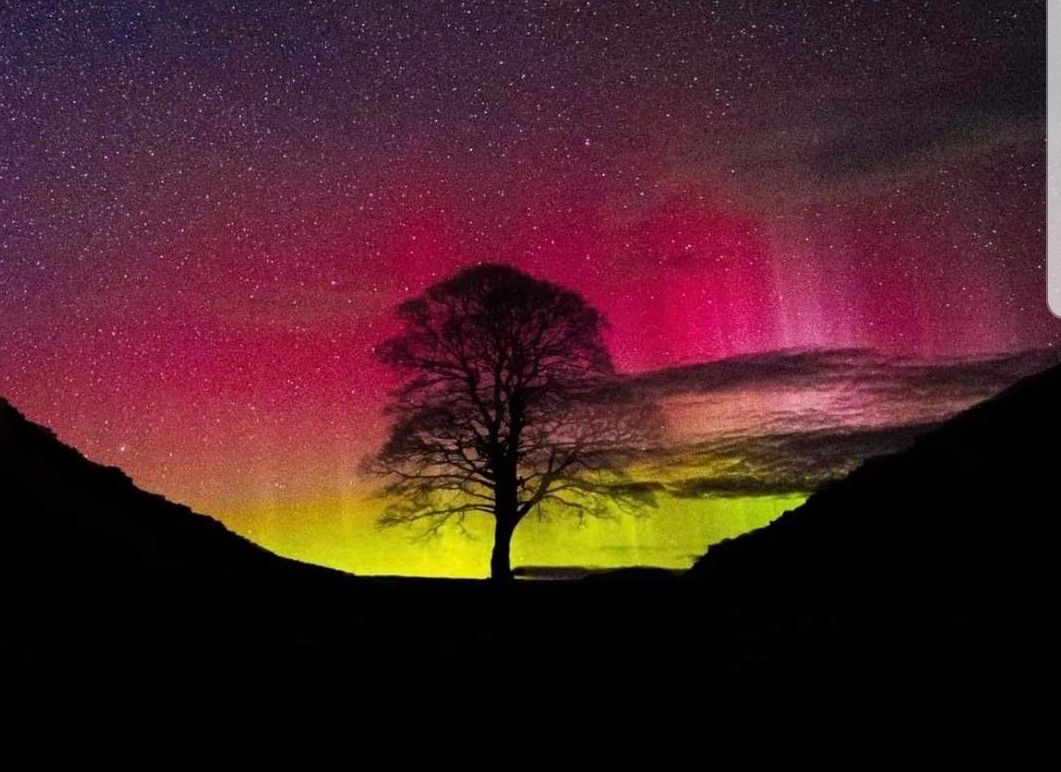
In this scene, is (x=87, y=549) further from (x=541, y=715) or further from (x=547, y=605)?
(x=541, y=715)

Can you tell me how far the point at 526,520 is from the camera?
23984mm

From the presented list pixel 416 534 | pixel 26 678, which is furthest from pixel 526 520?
pixel 26 678


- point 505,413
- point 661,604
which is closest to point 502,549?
point 505,413

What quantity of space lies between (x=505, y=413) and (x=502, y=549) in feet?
11.9

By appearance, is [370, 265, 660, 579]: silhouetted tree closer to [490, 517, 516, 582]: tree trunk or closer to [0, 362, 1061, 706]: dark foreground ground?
[490, 517, 516, 582]: tree trunk

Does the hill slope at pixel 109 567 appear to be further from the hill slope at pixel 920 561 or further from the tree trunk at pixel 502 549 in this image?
the hill slope at pixel 920 561

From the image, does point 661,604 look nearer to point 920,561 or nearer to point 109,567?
point 920,561

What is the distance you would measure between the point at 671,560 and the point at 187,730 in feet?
62.8

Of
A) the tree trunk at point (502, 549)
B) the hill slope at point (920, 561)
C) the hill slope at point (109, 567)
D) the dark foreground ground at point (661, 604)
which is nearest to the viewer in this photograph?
the hill slope at point (920, 561)

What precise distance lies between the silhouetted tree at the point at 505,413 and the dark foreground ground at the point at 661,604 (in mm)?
6436

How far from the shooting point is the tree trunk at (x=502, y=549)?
21875 mm

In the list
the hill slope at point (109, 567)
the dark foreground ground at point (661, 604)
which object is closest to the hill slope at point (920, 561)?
the dark foreground ground at point (661, 604)

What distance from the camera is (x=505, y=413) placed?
2306cm

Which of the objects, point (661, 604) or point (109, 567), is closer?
point (109, 567)
